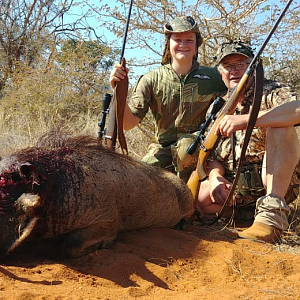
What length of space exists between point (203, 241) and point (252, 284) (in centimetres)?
90

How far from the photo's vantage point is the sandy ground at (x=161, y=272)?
101 inches

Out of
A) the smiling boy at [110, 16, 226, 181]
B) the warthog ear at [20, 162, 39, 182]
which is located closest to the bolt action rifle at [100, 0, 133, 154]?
the smiling boy at [110, 16, 226, 181]

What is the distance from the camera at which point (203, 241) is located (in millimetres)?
3736

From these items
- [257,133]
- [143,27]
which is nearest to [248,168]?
[257,133]

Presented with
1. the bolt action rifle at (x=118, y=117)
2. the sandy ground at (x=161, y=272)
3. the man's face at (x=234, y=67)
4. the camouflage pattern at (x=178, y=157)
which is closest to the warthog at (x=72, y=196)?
the sandy ground at (x=161, y=272)

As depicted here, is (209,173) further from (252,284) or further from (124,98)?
(252,284)

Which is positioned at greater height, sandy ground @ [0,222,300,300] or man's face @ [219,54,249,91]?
man's face @ [219,54,249,91]

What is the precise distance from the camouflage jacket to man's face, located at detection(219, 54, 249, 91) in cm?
23

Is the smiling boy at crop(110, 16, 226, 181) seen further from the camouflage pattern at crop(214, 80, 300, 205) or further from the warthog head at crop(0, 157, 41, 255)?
the warthog head at crop(0, 157, 41, 255)

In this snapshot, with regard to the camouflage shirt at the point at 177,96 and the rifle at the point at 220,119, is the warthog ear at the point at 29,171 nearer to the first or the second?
the rifle at the point at 220,119

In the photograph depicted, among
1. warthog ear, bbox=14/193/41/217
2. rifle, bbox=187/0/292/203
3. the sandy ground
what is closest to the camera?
the sandy ground

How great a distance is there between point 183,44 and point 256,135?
59.7 inches

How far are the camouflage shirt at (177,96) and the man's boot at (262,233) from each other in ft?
6.32

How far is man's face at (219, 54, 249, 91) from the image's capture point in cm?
465
